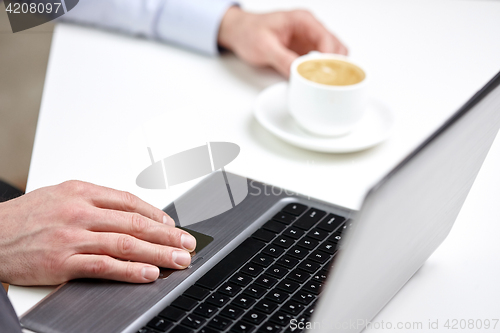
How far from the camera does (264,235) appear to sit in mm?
496

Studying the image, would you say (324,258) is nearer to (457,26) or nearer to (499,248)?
(499,248)

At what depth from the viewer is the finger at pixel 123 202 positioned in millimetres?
488

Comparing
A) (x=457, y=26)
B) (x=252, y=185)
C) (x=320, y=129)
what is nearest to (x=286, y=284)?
(x=252, y=185)

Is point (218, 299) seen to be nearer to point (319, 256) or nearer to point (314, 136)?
point (319, 256)

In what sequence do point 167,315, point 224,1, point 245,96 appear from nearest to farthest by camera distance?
point 167,315
point 245,96
point 224,1

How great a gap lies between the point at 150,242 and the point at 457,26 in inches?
30.6

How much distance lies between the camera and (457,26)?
3.28ft

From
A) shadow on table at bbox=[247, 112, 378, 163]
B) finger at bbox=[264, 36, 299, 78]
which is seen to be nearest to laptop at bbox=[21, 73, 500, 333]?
shadow on table at bbox=[247, 112, 378, 163]

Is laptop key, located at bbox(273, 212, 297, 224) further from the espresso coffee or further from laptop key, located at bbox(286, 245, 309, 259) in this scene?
the espresso coffee

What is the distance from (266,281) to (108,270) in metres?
0.13

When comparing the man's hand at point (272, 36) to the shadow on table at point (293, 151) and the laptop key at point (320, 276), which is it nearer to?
the shadow on table at point (293, 151)

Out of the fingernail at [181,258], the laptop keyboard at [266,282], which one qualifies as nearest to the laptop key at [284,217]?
the laptop keyboard at [266,282]

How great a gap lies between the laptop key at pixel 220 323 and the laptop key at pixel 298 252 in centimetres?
10

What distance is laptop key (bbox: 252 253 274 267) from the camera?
1.51 ft
